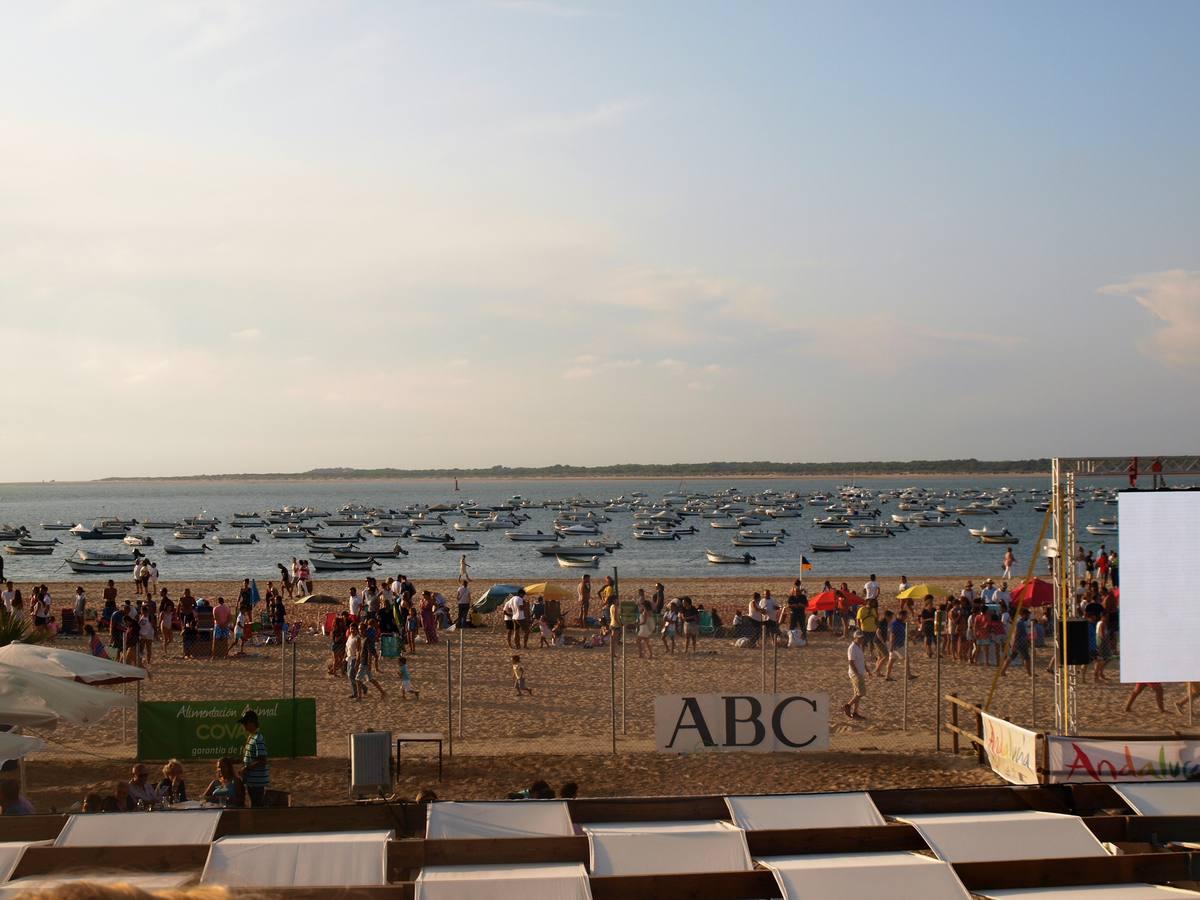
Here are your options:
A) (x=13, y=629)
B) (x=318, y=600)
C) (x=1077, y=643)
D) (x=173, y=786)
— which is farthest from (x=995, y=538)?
(x=173, y=786)

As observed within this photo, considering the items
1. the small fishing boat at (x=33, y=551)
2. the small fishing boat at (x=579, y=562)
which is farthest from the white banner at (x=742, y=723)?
the small fishing boat at (x=33, y=551)

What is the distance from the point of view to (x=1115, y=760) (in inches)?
490

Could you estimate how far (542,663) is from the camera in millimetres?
26109

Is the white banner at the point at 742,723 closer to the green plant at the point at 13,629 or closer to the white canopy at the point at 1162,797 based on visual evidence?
the white canopy at the point at 1162,797

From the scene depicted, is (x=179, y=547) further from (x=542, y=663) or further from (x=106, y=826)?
(x=106, y=826)

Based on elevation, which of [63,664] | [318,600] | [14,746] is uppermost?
[63,664]

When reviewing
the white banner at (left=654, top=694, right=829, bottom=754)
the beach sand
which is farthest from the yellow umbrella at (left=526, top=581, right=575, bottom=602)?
the white banner at (left=654, top=694, right=829, bottom=754)

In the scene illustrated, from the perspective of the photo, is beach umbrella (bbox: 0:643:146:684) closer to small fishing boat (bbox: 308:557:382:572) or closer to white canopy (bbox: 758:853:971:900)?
white canopy (bbox: 758:853:971:900)

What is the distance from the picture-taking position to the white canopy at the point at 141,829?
27.0 ft

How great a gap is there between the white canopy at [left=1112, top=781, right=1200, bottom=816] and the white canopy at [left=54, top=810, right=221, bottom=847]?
7.32m

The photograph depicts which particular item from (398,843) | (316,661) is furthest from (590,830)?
(316,661)

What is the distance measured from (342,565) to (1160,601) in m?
66.0

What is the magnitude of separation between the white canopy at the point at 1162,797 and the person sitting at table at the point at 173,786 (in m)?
9.51

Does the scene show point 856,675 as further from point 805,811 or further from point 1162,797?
point 805,811
